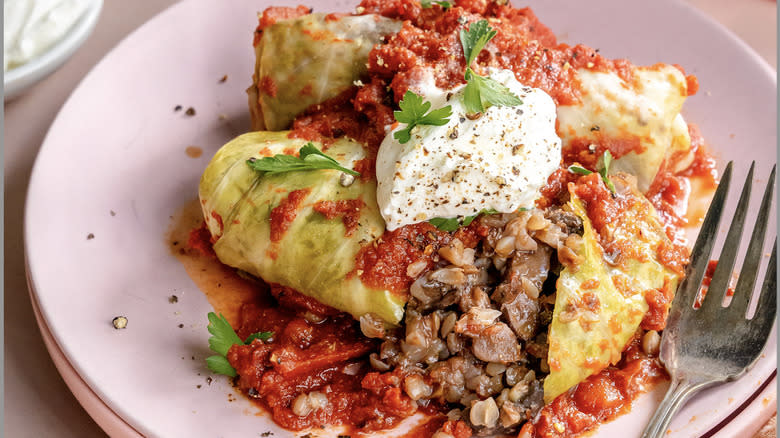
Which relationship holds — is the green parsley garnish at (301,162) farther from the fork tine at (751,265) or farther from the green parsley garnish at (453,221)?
the fork tine at (751,265)

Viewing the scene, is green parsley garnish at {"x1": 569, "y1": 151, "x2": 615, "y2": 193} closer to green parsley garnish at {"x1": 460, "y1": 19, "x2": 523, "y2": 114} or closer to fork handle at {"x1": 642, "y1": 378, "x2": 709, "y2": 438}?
green parsley garnish at {"x1": 460, "y1": 19, "x2": 523, "y2": 114}

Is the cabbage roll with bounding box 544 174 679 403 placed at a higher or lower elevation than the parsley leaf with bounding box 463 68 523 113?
lower

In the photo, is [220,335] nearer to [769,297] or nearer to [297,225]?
[297,225]

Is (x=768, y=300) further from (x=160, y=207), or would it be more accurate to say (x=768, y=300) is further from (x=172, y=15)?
(x=172, y=15)

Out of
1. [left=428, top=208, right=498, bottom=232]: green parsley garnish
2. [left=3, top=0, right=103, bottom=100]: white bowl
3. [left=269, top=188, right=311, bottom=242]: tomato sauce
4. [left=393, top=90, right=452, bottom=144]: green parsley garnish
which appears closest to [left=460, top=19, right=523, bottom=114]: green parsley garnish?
[left=393, top=90, right=452, bottom=144]: green parsley garnish

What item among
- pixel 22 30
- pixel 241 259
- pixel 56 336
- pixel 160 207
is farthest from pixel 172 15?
pixel 56 336
